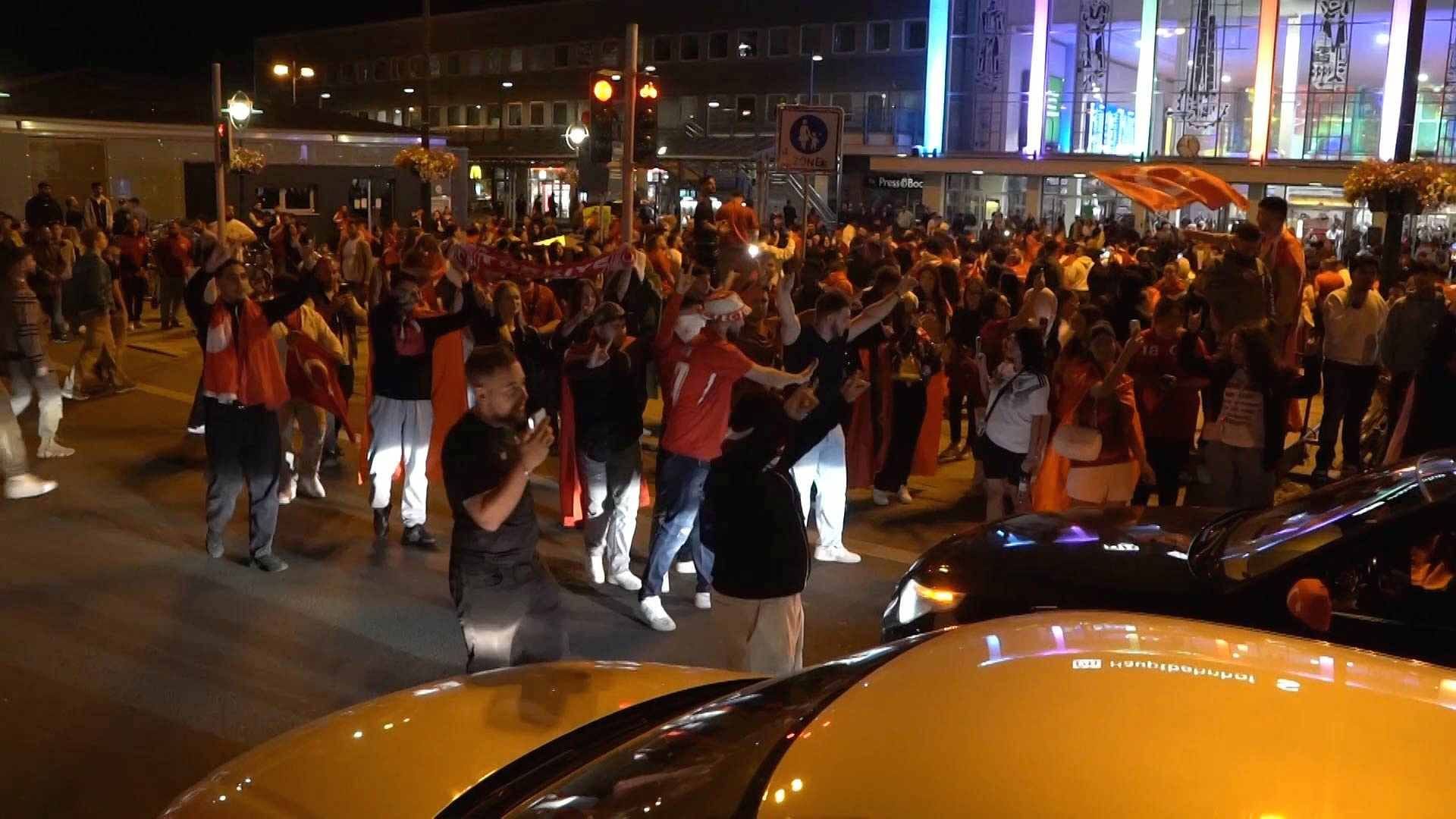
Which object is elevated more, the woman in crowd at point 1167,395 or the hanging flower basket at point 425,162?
the hanging flower basket at point 425,162

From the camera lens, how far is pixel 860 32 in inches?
1959

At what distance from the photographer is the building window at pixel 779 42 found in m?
52.6

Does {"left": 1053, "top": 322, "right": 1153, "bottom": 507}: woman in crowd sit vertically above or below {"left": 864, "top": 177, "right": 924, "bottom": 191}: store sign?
below

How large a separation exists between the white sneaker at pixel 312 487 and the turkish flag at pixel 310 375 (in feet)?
2.73

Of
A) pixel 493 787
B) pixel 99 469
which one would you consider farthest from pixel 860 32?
pixel 493 787

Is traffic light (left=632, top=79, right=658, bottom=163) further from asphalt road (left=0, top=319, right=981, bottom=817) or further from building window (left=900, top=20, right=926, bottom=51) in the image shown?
building window (left=900, top=20, right=926, bottom=51)

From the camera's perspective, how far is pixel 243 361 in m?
7.55

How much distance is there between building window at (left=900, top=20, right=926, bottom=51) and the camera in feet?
158

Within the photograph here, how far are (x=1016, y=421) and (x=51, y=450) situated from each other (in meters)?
7.85

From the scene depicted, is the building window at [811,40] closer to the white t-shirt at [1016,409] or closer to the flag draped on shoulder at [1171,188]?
the flag draped on shoulder at [1171,188]

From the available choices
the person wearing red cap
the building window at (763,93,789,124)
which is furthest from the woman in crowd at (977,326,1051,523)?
the building window at (763,93,789,124)

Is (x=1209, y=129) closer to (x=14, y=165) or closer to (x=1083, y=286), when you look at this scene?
(x=1083, y=286)

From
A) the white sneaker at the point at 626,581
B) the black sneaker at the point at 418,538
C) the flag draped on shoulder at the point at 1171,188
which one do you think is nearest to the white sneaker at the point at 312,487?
the black sneaker at the point at 418,538

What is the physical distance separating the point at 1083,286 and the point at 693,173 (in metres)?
25.5
